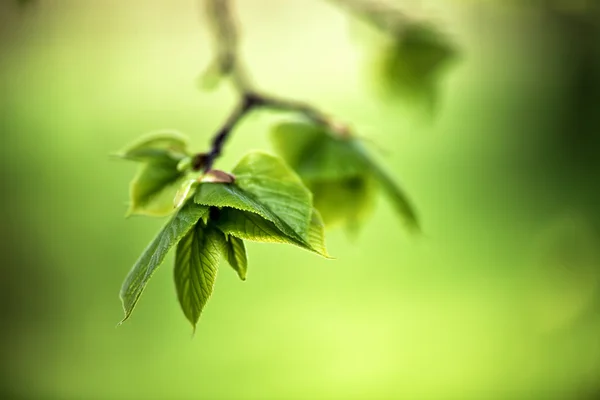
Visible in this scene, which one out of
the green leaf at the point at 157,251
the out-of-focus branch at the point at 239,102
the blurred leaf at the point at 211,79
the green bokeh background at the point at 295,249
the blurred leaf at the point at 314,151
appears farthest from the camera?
the green bokeh background at the point at 295,249

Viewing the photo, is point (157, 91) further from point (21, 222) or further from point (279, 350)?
point (279, 350)

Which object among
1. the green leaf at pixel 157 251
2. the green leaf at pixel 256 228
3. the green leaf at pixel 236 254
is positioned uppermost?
the green leaf at pixel 256 228

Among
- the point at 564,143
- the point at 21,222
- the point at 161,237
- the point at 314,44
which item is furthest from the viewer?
the point at 314,44

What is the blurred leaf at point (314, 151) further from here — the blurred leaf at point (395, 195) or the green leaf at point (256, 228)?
the green leaf at point (256, 228)

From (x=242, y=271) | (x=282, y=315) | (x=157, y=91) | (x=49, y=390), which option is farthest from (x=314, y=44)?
(x=242, y=271)

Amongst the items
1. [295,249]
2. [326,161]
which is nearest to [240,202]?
[326,161]

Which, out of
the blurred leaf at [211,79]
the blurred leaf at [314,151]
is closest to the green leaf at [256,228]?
the blurred leaf at [314,151]

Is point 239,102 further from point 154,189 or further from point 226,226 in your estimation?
point 226,226
